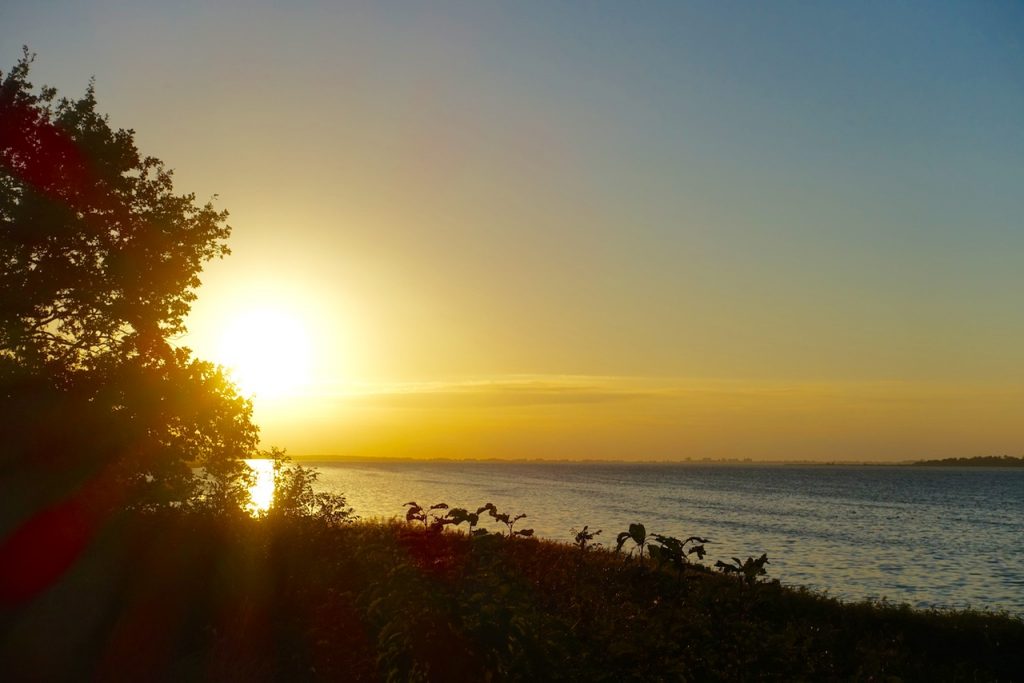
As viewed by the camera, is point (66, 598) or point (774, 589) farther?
point (774, 589)

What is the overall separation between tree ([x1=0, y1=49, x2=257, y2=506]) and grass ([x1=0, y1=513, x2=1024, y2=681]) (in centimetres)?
466

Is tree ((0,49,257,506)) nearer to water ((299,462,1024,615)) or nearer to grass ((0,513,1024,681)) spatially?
grass ((0,513,1024,681))

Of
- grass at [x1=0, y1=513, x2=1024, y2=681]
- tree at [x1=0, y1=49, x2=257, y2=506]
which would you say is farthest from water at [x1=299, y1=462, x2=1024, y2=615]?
tree at [x1=0, y1=49, x2=257, y2=506]

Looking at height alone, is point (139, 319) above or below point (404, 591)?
above

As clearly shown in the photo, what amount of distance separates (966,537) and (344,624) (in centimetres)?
5929

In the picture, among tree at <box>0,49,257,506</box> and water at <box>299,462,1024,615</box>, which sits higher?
tree at <box>0,49,257,506</box>

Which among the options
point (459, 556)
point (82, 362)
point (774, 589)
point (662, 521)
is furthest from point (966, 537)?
point (82, 362)

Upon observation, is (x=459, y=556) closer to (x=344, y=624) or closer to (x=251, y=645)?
(x=344, y=624)

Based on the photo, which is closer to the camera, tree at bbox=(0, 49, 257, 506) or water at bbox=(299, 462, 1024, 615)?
tree at bbox=(0, 49, 257, 506)

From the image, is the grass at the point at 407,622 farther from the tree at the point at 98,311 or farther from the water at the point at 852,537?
the water at the point at 852,537

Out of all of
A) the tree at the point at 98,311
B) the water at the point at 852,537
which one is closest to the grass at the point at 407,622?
the tree at the point at 98,311

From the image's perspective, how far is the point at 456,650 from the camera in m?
10.3

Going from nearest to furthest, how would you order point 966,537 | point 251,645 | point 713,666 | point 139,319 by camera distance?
point 713,666, point 251,645, point 139,319, point 966,537

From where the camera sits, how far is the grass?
401 inches
